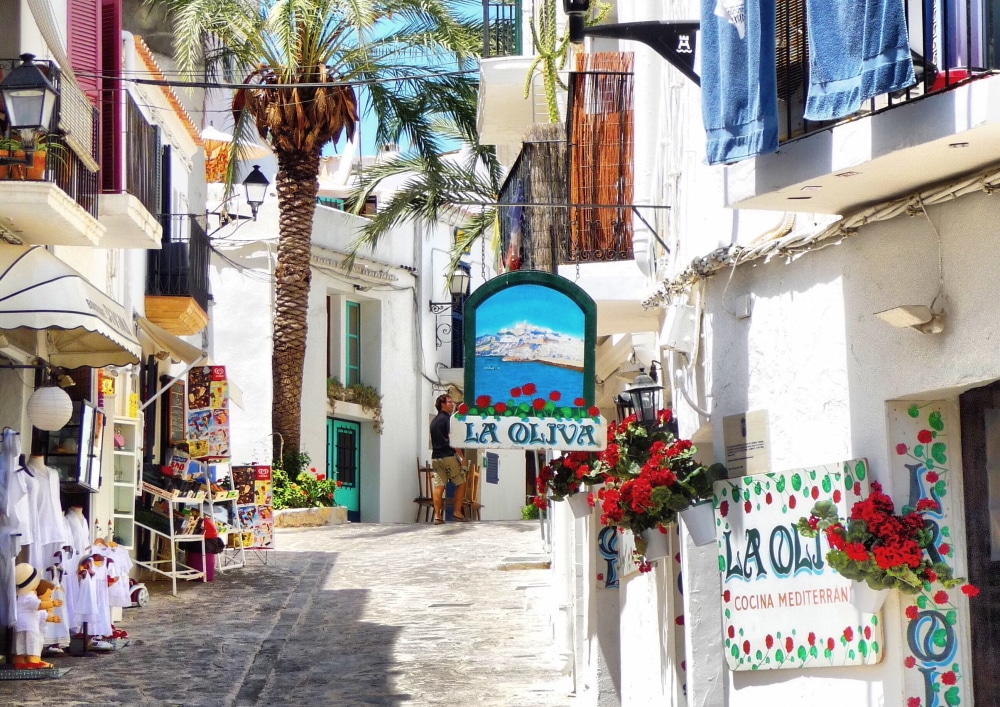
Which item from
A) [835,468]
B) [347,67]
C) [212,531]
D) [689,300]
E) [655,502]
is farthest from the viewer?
[347,67]

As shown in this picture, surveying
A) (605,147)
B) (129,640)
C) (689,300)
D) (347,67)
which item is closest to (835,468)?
A: (689,300)

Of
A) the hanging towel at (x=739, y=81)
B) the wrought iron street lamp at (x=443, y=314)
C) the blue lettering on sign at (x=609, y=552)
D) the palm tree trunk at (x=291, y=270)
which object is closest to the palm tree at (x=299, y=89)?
the palm tree trunk at (x=291, y=270)

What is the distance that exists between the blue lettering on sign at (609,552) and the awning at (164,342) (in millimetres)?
7484

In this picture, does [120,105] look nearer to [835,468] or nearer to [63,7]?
[63,7]

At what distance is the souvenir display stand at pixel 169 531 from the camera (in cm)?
1769

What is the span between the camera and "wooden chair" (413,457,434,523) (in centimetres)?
3160

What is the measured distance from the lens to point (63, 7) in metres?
14.4

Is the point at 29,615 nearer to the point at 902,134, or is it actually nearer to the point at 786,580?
the point at 786,580

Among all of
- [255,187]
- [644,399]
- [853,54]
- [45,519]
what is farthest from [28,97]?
[255,187]

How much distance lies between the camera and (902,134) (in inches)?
232

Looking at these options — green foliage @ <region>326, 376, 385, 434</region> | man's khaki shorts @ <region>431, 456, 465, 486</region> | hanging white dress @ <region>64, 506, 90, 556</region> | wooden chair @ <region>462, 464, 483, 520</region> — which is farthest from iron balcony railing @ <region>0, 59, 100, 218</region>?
wooden chair @ <region>462, 464, 483, 520</region>

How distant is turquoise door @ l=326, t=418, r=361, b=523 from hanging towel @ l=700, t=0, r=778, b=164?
23.5m

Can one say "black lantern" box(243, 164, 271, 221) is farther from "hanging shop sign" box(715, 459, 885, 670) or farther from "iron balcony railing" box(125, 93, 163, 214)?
"hanging shop sign" box(715, 459, 885, 670)

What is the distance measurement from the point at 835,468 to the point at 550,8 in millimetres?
7159
